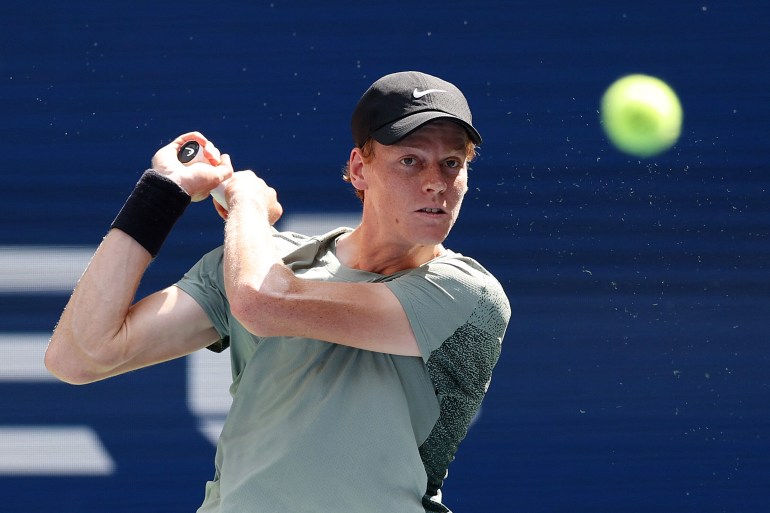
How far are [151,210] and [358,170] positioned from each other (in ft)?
1.24

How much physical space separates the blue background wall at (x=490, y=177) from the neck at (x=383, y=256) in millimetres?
795

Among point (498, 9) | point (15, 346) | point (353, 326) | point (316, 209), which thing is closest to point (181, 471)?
point (15, 346)

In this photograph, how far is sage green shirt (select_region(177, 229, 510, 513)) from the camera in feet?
5.80

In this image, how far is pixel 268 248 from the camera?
72.3 inches

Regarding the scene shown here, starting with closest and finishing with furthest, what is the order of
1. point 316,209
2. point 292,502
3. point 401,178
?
point 292,502
point 401,178
point 316,209

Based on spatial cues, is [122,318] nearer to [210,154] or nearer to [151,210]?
[151,210]

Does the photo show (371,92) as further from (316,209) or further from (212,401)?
(212,401)

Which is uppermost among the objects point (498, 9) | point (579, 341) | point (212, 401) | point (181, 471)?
point (498, 9)

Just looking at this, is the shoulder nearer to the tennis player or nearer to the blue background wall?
the tennis player

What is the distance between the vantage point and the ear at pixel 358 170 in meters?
2.01

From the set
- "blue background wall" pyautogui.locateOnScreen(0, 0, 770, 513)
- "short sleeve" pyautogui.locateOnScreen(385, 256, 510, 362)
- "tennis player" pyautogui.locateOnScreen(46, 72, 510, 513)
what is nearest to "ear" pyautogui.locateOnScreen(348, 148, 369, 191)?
"tennis player" pyautogui.locateOnScreen(46, 72, 510, 513)

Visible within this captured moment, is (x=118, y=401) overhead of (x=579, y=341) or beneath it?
beneath

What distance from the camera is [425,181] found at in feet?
6.10

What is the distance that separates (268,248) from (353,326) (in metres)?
0.20
